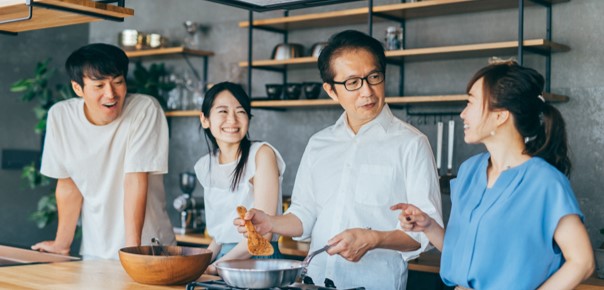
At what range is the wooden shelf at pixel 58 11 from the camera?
250cm

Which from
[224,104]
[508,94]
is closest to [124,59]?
[224,104]

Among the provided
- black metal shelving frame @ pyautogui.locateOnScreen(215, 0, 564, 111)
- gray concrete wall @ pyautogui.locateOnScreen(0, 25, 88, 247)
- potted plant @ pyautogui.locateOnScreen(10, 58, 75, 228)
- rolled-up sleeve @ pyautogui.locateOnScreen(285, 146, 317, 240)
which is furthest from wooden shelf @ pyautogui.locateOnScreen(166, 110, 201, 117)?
rolled-up sleeve @ pyautogui.locateOnScreen(285, 146, 317, 240)

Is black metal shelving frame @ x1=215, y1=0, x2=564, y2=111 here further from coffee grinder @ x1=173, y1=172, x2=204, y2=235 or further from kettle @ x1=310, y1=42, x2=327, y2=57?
coffee grinder @ x1=173, y1=172, x2=204, y2=235

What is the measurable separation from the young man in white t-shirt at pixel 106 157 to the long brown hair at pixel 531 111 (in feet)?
4.85

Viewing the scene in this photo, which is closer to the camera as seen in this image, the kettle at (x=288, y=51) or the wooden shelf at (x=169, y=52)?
the kettle at (x=288, y=51)

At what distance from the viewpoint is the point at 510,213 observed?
6.55ft

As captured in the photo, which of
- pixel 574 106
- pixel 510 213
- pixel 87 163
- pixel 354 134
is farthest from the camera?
pixel 574 106

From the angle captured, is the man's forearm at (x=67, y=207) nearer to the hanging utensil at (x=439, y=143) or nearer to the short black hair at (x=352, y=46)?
the short black hair at (x=352, y=46)

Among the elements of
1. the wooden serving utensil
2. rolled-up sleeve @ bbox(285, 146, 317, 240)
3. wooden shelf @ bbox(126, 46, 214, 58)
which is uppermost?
wooden shelf @ bbox(126, 46, 214, 58)

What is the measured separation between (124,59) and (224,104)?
0.44 meters

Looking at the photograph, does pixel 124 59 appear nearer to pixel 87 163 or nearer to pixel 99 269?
pixel 87 163

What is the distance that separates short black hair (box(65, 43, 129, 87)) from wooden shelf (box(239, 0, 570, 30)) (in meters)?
1.96

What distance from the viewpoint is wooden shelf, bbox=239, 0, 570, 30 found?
14.1ft

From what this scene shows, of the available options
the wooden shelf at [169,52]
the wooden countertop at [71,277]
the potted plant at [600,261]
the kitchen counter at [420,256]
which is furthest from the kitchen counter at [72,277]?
the wooden shelf at [169,52]
